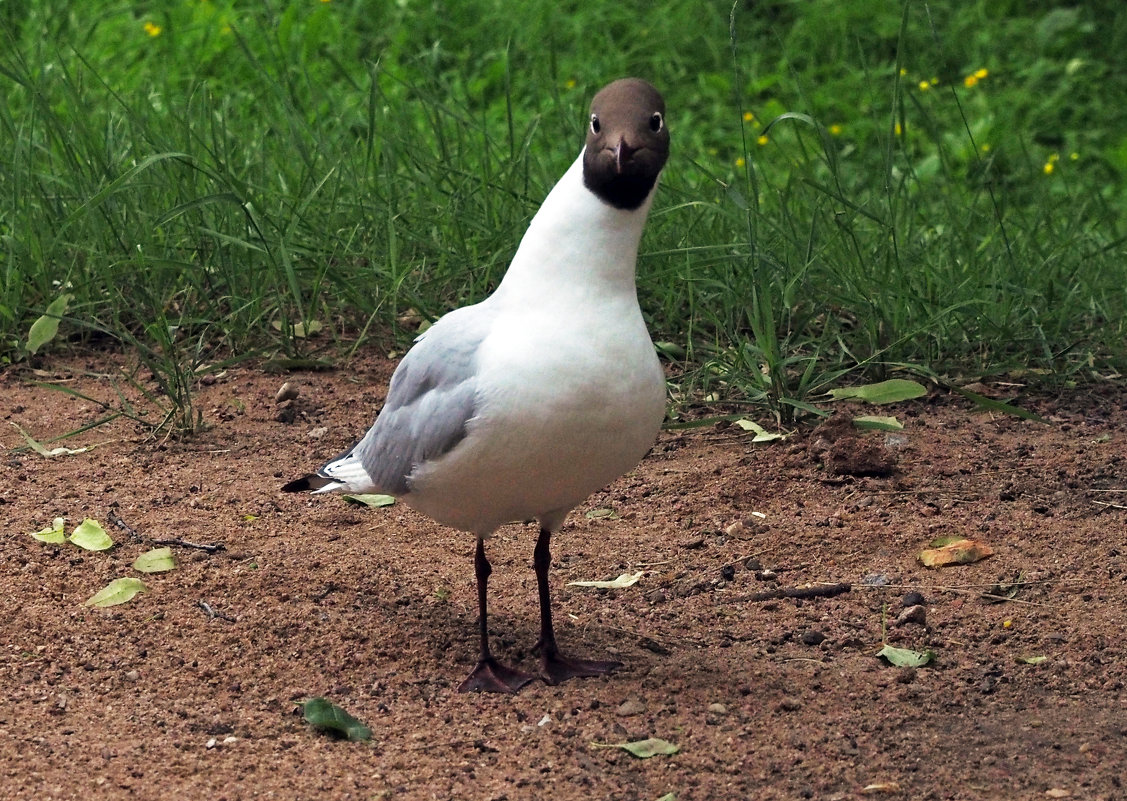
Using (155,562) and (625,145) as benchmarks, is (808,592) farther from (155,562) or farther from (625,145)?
(155,562)

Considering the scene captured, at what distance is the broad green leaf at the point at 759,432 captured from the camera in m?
4.46

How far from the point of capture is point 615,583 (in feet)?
12.3

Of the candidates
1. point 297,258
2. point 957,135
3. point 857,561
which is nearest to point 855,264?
point 857,561

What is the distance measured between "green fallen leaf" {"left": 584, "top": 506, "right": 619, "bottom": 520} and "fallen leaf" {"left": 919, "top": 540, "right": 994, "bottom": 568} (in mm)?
872

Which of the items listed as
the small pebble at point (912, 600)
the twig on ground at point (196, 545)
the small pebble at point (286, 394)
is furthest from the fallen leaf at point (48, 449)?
the small pebble at point (912, 600)

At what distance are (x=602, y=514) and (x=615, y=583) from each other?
462 mm

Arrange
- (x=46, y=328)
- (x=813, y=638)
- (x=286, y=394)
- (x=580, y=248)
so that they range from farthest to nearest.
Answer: (x=46, y=328) < (x=286, y=394) < (x=813, y=638) < (x=580, y=248)

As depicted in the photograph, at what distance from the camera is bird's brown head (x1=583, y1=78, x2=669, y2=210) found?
115 inches

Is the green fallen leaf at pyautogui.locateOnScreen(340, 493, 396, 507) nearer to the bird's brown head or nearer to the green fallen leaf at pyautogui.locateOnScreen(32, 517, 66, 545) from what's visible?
the green fallen leaf at pyautogui.locateOnScreen(32, 517, 66, 545)

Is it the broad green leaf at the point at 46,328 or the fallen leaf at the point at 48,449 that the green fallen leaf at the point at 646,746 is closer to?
the fallen leaf at the point at 48,449

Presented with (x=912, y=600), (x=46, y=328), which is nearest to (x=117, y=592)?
(x=46, y=328)

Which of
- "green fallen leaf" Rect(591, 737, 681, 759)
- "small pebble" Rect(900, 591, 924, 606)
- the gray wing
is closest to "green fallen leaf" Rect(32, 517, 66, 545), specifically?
the gray wing

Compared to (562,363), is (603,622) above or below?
below

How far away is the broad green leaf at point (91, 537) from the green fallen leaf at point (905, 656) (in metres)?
1.96
